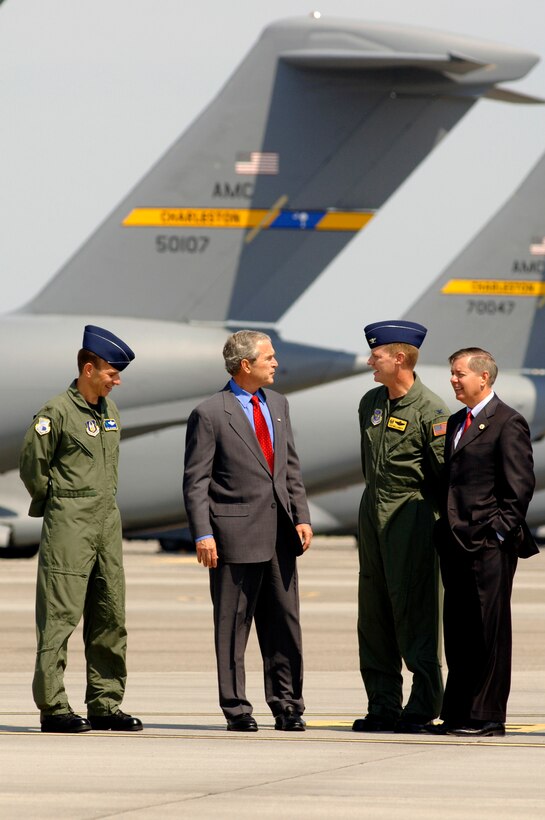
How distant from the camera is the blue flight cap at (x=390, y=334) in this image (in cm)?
979

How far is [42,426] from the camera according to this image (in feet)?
31.5

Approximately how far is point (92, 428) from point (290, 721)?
1904 mm

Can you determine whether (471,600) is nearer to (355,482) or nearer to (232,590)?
(232,590)

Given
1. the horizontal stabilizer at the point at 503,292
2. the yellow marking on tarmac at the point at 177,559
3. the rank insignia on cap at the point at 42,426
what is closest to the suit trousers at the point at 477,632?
the rank insignia on cap at the point at 42,426

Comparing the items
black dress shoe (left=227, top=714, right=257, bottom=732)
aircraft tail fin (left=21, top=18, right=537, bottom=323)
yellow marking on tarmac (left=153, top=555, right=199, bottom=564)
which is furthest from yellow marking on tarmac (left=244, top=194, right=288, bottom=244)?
black dress shoe (left=227, top=714, right=257, bottom=732)

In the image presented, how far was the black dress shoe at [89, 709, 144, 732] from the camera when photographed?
Answer: 9.45 metres

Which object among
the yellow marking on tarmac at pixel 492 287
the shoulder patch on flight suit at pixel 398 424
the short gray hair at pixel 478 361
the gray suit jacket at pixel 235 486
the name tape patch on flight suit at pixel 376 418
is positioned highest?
the yellow marking on tarmac at pixel 492 287

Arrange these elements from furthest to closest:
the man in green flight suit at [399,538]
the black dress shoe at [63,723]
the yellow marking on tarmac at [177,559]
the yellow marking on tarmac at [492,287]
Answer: the yellow marking on tarmac at [492,287]
the yellow marking on tarmac at [177,559]
the man in green flight suit at [399,538]
the black dress shoe at [63,723]

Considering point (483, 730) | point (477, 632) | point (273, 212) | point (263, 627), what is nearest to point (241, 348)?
point (263, 627)

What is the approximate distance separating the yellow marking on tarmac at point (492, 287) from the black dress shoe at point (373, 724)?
94.5 ft

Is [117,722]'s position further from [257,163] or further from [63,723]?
[257,163]

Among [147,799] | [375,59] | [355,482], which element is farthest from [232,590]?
[355,482]

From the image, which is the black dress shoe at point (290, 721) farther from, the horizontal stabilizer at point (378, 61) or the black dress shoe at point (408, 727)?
the horizontal stabilizer at point (378, 61)

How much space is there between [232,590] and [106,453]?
102 centimetres
